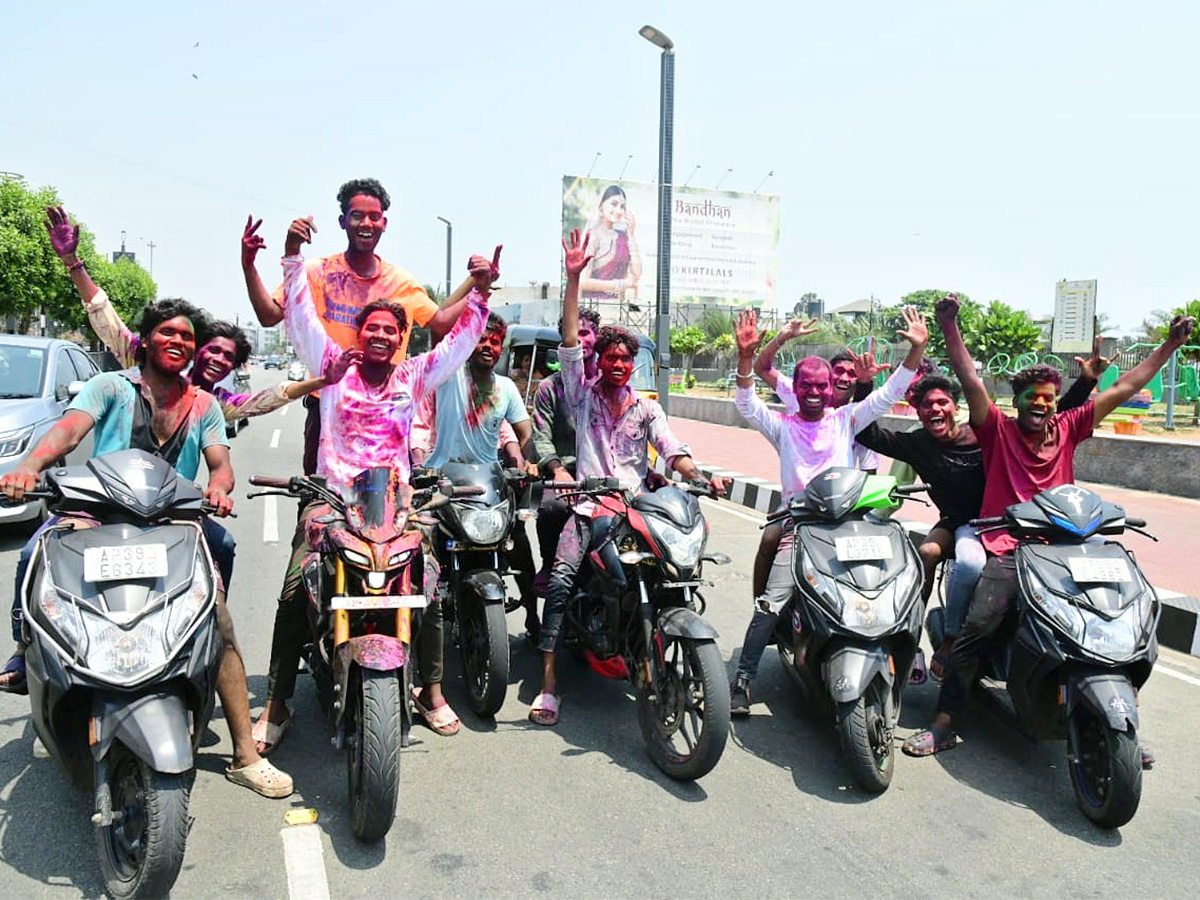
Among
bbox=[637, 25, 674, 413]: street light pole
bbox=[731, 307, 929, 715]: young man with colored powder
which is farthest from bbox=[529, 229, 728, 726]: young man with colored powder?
bbox=[637, 25, 674, 413]: street light pole

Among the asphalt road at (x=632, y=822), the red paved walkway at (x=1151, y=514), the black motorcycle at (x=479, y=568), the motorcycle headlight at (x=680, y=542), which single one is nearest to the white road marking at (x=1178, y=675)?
the asphalt road at (x=632, y=822)

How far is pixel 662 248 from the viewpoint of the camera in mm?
14609

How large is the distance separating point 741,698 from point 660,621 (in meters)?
0.98

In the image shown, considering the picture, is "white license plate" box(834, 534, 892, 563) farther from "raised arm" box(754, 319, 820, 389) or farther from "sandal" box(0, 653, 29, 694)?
"sandal" box(0, 653, 29, 694)

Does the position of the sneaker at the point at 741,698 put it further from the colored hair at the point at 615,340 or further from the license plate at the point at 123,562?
the license plate at the point at 123,562

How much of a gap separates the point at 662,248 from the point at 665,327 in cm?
119

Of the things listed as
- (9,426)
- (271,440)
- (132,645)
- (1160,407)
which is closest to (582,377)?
(132,645)

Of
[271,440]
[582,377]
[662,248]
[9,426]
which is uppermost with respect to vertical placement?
[662,248]

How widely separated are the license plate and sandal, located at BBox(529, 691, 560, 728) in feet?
6.28

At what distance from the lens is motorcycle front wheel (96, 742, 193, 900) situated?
107 inches

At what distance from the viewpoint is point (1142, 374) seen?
4.58 metres

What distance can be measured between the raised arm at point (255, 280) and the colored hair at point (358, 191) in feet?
1.56

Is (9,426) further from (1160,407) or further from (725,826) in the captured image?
(1160,407)

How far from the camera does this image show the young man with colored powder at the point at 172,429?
11.5 feet
